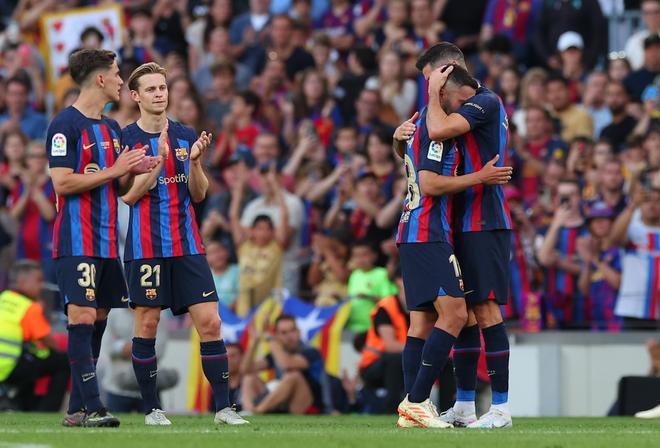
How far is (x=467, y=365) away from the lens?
10.2m

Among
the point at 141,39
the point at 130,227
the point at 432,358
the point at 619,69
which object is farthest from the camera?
the point at 141,39

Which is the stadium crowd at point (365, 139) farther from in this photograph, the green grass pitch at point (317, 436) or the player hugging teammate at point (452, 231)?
the green grass pitch at point (317, 436)

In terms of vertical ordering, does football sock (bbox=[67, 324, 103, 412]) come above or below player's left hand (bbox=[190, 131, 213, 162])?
below

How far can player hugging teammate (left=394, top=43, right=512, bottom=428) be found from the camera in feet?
32.0

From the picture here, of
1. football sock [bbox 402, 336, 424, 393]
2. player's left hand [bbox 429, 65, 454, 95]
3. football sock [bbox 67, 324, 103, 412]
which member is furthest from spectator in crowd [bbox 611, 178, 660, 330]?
football sock [bbox 67, 324, 103, 412]

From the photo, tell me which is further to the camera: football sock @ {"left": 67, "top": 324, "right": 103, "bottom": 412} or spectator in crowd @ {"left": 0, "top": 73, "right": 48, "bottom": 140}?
spectator in crowd @ {"left": 0, "top": 73, "right": 48, "bottom": 140}

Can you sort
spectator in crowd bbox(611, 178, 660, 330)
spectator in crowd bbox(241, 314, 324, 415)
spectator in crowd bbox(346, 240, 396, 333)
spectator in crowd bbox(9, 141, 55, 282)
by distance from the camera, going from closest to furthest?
1. spectator in crowd bbox(611, 178, 660, 330)
2. spectator in crowd bbox(241, 314, 324, 415)
3. spectator in crowd bbox(346, 240, 396, 333)
4. spectator in crowd bbox(9, 141, 55, 282)

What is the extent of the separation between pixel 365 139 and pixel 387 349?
3690 millimetres

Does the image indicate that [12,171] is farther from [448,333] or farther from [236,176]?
[448,333]

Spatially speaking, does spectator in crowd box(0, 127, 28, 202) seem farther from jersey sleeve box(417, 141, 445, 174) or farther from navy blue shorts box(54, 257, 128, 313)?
jersey sleeve box(417, 141, 445, 174)

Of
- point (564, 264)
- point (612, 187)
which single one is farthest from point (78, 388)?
point (612, 187)

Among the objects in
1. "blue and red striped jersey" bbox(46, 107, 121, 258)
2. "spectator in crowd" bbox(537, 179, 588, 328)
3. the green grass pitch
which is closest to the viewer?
the green grass pitch

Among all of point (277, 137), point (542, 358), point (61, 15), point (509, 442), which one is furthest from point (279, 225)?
point (509, 442)

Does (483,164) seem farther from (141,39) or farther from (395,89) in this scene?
(141,39)
